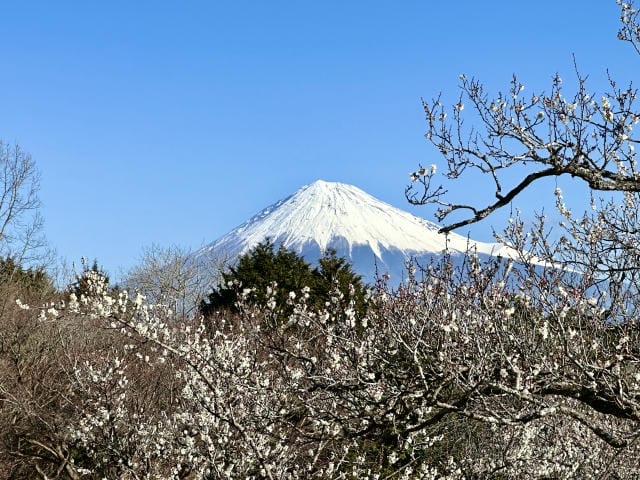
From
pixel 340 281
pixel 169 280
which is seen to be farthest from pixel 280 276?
pixel 169 280

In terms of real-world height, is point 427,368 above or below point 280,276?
below

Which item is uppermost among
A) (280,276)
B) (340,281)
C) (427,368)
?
(340,281)

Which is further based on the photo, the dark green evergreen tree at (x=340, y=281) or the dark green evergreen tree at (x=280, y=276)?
the dark green evergreen tree at (x=280, y=276)

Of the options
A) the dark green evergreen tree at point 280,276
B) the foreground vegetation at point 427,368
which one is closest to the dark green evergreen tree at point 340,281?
the dark green evergreen tree at point 280,276

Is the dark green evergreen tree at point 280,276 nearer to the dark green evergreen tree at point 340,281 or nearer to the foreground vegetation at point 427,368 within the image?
the dark green evergreen tree at point 340,281

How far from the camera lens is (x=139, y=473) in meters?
9.39

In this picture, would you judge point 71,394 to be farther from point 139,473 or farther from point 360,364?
point 360,364

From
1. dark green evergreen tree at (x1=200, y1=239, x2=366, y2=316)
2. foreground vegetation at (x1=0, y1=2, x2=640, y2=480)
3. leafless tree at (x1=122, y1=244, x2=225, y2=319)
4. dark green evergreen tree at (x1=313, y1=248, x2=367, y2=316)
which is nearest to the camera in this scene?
foreground vegetation at (x1=0, y1=2, x2=640, y2=480)

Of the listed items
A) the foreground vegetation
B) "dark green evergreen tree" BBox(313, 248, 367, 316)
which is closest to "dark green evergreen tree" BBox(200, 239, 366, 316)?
"dark green evergreen tree" BBox(313, 248, 367, 316)

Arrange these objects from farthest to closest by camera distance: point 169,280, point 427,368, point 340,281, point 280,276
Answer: point 169,280 < point 280,276 < point 340,281 < point 427,368

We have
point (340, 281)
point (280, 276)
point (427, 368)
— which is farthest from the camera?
point (280, 276)

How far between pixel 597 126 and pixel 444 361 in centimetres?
209

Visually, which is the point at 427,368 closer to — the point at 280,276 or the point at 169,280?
the point at 280,276

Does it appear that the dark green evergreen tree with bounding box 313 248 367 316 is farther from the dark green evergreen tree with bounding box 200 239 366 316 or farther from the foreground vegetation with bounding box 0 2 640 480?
the foreground vegetation with bounding box 0 2 640 480
